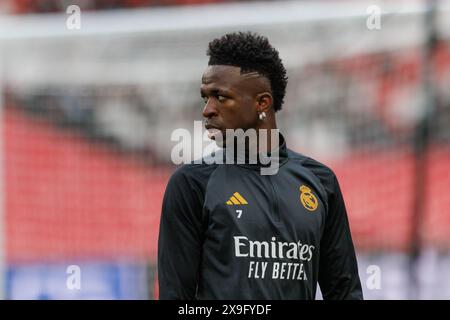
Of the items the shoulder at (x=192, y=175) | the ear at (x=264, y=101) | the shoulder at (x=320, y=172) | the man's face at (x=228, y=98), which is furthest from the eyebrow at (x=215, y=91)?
the shoulder at (x=320, y=172)

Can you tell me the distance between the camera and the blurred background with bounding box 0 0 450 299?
6461mm

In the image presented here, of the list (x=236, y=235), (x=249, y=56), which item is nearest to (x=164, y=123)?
(x=249, y=56)

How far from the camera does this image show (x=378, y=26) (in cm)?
651

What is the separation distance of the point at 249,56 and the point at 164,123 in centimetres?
420

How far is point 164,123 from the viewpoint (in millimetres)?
6750

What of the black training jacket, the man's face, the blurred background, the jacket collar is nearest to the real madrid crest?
the black training jacket

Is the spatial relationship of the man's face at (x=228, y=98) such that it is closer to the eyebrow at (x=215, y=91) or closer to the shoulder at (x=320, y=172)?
the eyebrow at (x=215, y=91)

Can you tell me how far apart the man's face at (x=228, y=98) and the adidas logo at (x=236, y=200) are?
0.19 meters

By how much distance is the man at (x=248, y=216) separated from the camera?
247 cm

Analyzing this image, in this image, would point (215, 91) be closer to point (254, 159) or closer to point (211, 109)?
point (211, 109)
